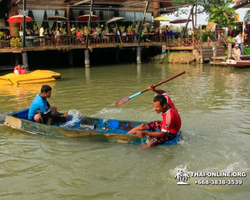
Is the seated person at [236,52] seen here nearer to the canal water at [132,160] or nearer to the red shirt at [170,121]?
the canal water at [132,160]

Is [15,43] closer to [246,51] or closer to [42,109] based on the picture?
[42,109]

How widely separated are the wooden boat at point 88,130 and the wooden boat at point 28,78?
22.1 ft

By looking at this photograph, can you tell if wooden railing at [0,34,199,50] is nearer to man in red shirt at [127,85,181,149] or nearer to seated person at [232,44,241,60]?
seated person at [232,44,241,60]

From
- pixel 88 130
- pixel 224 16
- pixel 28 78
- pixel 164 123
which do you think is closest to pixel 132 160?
pixel 164 123

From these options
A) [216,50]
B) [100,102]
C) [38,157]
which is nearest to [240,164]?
[38,157]

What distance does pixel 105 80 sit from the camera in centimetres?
1446

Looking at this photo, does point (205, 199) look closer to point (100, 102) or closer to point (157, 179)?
point (157, 179)

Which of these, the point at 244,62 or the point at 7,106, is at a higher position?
the point at 244,62

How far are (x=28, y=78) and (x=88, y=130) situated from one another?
8808mm

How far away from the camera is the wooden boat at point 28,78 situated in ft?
43.8

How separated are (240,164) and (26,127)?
187 inches

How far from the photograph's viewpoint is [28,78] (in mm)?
13617

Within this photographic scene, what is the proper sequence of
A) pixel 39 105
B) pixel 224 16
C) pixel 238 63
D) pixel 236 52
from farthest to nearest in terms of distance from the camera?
1. pixel 224 16
2. pixel 236 52
3. pixel 238 63
4. pixel 39 105

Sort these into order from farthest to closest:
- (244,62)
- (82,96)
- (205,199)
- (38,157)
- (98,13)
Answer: (98,13)
(244,62)
(82,96)
(38,157)
(205,199)
